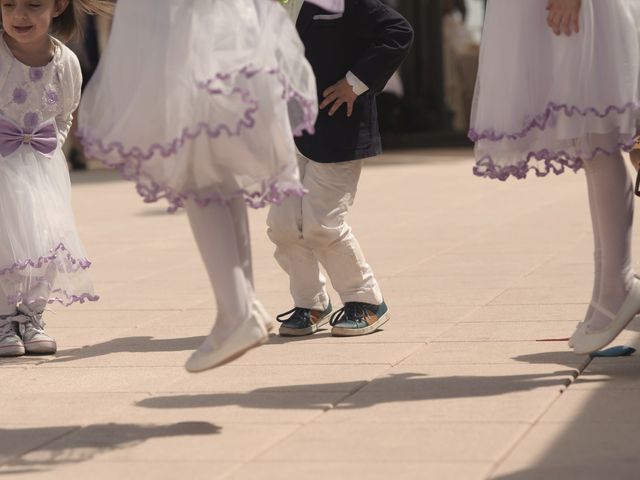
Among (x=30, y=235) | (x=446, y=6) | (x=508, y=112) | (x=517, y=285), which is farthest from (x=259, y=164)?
(x=446, y=6)

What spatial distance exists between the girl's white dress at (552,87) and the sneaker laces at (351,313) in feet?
3.85

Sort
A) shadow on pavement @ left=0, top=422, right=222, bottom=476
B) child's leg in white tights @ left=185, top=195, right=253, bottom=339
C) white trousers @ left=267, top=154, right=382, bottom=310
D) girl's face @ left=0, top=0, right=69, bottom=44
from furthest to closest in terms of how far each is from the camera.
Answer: white trousers @ left=267, top=154, right=382, bottom=310 → girl's face @ left=0, top=0, right=69, bottom=44 → child's leg in white tights @ left=185, top=195, right=253, bottom=339 → shadow on pavement @ left=0, top=422, right=222, bottom=476

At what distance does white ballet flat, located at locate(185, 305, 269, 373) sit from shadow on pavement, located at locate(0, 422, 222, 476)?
189 mm

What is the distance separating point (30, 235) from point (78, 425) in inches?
62.3

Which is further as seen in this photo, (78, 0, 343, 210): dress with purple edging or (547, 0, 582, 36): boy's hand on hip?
(547, 0, 582, 36): boy's hand on hip

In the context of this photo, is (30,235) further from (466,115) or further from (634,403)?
(466,115)

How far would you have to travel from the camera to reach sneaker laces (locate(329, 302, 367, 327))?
6359mm

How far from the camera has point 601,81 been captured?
16.7 ft

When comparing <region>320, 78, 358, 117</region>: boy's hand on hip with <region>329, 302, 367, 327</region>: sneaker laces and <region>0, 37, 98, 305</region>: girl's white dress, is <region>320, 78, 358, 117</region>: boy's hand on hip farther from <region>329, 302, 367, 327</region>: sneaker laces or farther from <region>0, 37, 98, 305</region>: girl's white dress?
<region>0, 37, 98, 305</region>: girl's white dress

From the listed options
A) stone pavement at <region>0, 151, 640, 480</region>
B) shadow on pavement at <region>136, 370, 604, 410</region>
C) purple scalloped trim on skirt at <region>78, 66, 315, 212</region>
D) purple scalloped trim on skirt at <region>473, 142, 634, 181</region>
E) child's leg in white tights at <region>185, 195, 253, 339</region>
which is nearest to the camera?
stone pavement at <region>0, 151, 640, 480</region>

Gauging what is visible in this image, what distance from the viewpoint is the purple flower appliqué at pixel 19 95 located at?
6.20 m

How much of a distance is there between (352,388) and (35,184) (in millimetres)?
1817

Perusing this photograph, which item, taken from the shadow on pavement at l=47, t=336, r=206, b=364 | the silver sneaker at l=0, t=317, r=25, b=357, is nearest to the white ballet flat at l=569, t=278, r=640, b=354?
the shadow on pavement at l=47, t=336, r=206, b=364

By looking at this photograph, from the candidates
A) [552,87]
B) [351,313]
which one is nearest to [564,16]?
[552,87]
